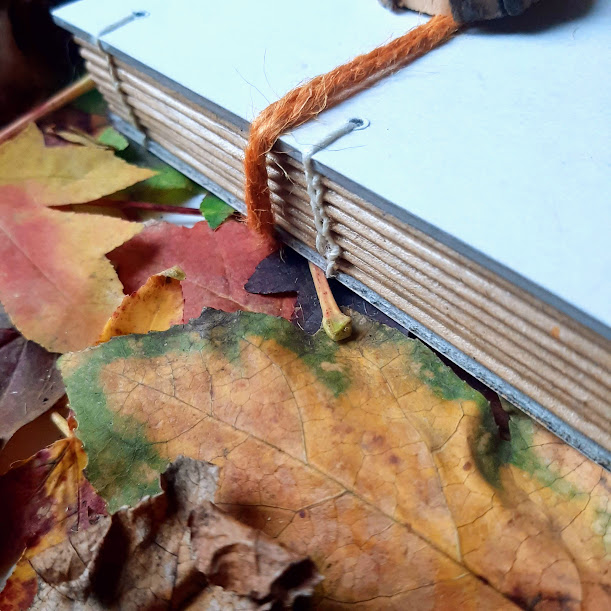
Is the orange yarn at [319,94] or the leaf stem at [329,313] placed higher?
the orange yarn at [319,94]

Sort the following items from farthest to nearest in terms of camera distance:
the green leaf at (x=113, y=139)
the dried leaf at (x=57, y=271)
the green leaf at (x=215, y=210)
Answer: the green leaf at (x=113, y=139)
the green leaf at (x=215, y=210)
the dried leaf at (x=57, y=271)

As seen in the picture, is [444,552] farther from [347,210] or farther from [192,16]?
[192,16]

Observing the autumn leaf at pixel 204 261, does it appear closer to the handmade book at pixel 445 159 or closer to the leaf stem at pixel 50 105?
the handmade book at pixel 445 159

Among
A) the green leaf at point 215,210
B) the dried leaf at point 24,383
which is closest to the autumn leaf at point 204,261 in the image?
the green leaf at point 215,210

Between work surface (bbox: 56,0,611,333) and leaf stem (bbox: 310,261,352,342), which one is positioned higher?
work surface (bbox: 56,0,611,333)

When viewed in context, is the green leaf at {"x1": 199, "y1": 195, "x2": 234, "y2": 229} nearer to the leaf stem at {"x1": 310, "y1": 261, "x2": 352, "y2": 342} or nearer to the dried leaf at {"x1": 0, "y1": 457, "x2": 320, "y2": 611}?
the leaf stem at {"x1": 310, "y1": 261, "x2": 352, "y2": 342}

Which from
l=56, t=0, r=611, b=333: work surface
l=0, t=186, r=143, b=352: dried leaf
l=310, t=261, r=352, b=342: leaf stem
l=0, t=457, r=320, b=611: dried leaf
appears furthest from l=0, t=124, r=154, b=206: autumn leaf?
l=0, t=457, r=320, b=611: dried leaf

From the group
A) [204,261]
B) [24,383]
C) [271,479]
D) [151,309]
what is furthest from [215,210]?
[271,479]
